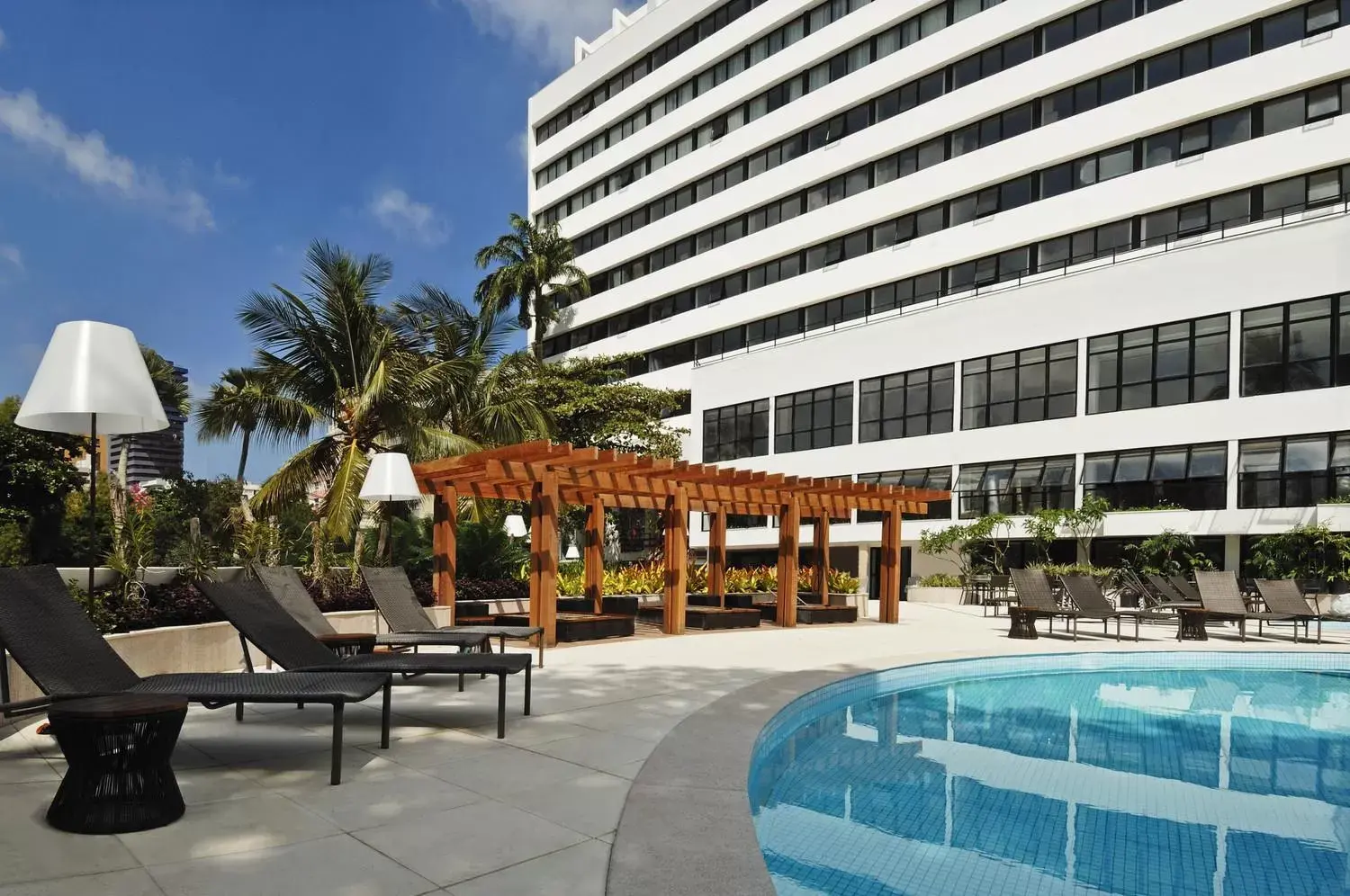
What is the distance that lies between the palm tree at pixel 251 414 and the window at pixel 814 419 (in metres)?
21.0

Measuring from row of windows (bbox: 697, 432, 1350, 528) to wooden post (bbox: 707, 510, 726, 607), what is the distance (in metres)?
8.97

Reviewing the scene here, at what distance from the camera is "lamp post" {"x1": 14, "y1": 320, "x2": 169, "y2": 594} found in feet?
18.5

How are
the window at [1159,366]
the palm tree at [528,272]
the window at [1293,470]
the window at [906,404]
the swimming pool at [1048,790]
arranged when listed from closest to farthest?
the swimming pool at [1048,790] < the window at [1293,470] < the window at [1159,366] < the window at [906,404] < the palm tree at [528,272]

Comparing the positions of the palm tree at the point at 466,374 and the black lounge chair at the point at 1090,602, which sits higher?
the palm tree at the point at 466,374

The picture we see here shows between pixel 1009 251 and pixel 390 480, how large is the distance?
1054 inches

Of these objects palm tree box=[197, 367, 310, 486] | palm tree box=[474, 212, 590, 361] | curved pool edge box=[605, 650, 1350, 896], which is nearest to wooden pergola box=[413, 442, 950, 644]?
palm tree box=[197, 367, 310, 486]

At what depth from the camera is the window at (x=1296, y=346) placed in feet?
78.4

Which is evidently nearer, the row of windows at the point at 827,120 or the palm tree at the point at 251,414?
the palm tree at the point at 251,414

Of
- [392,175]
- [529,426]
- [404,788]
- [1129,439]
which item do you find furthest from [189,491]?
[392,175]

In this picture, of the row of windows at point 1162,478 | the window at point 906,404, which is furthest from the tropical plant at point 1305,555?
the window at point 906,404

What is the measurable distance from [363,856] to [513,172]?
58.6 meters

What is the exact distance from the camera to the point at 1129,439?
89.6 feet

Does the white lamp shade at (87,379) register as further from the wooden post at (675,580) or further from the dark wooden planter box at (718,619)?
the dark wooden planter box at (718,619)

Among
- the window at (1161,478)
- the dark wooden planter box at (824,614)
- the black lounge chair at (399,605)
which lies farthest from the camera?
the window at (1161,478)
